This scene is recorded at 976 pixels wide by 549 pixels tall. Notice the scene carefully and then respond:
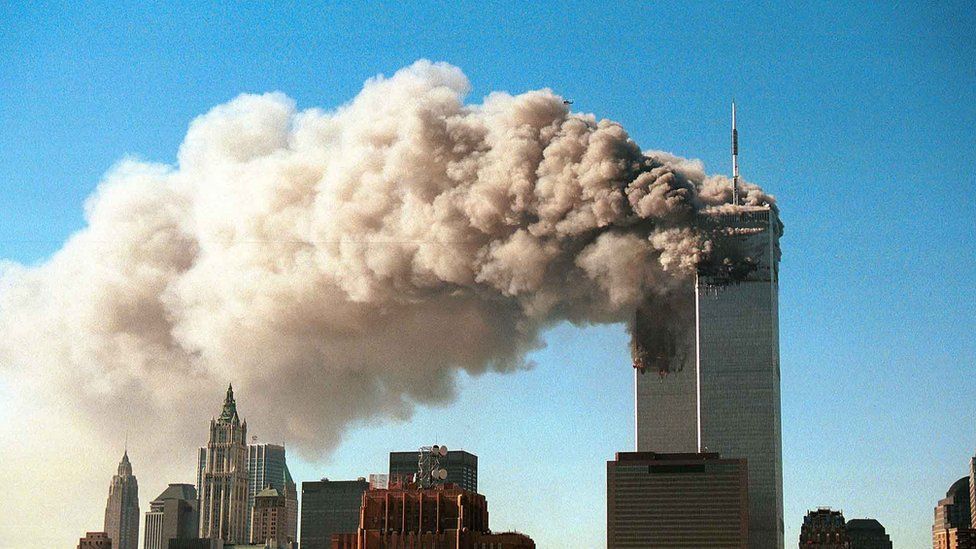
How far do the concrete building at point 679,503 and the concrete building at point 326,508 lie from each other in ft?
94.0

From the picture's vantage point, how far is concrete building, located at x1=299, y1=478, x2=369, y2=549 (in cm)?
18538

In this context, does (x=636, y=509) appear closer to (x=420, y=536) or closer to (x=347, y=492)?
(x=347, y=492)

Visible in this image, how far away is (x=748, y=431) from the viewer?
185 meters

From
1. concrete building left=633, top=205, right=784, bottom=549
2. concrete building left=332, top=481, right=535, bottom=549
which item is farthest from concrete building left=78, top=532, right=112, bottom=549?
concrete building left=332, top=481, right=535, bottom=549

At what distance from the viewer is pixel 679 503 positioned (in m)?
176

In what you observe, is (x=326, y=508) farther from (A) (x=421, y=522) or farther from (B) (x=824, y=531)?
→ (A) (x=421, y=522)

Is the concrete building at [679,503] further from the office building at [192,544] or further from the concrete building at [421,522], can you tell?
the concrete building at [421,522]

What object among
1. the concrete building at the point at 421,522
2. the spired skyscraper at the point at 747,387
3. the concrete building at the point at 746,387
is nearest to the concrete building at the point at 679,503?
the spired skyscraper at the point at 747,387

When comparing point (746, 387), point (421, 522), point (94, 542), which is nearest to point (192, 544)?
point (94, 542)

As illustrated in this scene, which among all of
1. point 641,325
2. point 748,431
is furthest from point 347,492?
point 641,325

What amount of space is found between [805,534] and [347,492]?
5348 centimetres

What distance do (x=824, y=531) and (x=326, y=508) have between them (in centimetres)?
5757

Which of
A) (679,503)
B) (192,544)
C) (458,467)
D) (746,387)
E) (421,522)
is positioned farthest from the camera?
(192,544)

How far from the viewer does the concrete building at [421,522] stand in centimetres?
7306
